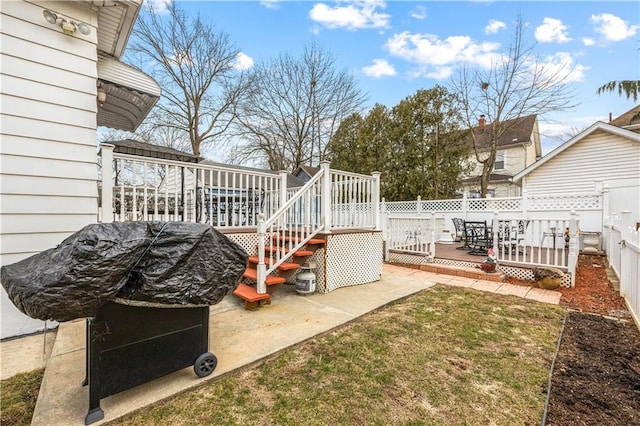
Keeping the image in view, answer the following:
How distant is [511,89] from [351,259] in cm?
1283

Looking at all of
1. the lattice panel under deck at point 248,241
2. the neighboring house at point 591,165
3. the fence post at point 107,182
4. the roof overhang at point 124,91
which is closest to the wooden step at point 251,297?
the lattice panel under deck at point 248,241

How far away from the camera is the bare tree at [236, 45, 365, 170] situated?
15.2 metres

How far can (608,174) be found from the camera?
952 centimetres

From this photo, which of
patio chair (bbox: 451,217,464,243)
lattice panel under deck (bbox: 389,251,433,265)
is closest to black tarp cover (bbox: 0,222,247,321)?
lattice panel under deck (bbox: 389,251,433,265)

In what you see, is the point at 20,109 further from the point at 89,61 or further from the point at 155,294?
the point at 155,294

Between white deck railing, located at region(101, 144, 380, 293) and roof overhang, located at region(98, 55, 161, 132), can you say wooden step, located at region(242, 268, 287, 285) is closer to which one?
white deck railing, located at region(101, 144, 380, 293)

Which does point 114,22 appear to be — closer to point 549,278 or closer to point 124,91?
point 124,91

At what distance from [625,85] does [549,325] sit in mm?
7545

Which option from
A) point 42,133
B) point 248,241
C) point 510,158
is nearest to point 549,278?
point 248,241

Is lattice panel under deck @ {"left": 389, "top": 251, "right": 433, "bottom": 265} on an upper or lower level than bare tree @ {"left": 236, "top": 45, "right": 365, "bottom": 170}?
lower

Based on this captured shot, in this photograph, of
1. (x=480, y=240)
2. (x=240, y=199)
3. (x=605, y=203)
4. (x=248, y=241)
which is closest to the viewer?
(x=248, y=241)

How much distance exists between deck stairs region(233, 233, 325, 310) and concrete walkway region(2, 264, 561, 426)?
16 centimetres

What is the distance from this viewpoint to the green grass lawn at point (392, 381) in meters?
1.93

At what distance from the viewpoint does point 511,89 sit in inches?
497
